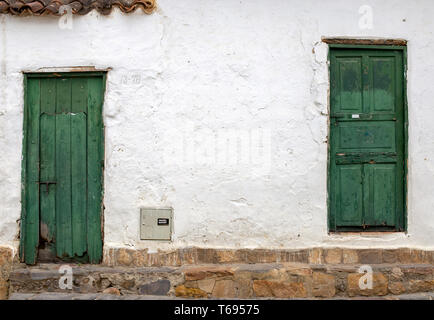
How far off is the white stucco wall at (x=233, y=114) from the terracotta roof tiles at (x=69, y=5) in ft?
0.29

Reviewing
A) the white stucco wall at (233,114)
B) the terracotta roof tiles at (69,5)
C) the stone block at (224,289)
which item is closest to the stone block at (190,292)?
the stone block at (224,289)

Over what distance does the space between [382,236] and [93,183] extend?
311 cm

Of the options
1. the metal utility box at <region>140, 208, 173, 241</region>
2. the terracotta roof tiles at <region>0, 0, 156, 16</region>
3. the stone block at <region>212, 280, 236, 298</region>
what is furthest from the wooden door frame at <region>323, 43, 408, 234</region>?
the terracotta roof tiles at <region>0, 0, 156, 16</region>

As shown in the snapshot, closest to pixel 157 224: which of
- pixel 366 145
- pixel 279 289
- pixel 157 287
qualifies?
pixel 157 287

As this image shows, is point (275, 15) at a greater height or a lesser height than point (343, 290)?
greater

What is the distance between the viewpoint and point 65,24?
17.3 feet

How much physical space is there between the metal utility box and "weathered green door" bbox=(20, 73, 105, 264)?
521 millimetres

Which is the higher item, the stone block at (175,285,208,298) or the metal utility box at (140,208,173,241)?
the metal utility box at (140,208,173,241)

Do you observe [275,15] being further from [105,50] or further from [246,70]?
[105,50]

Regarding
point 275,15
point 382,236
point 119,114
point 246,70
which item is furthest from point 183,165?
point 382,236

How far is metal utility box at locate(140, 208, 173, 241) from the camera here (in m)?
5.18

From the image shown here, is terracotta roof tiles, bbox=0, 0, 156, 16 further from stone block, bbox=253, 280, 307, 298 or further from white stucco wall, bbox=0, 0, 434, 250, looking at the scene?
stone block, bbox=253, 280, 307, 298

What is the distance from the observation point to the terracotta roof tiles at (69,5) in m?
5.17

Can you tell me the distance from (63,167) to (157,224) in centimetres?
120
